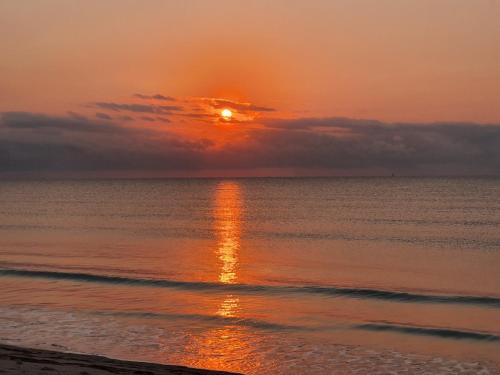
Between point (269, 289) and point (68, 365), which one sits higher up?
point (68, 365)

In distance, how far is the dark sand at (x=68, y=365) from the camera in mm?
13312

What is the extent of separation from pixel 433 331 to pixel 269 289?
9.62m

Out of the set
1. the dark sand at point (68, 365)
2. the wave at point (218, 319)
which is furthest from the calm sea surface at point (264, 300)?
the dark sand at point (68, 365)

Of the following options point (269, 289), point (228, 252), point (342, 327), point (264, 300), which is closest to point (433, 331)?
point (342, 327)

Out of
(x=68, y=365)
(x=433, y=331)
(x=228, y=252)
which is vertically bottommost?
(x=433, y=331)

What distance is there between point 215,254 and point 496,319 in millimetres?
23538

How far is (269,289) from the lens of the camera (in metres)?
28.9

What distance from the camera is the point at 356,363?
16781 mm

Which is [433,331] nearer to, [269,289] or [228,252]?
[269,289]

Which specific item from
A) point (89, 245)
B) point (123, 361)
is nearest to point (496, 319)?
point (123, 361)

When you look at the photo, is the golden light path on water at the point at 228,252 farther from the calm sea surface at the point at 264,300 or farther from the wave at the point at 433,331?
the wave at the point at 433,331

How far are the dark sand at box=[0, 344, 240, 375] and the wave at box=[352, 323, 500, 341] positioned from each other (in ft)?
27.8

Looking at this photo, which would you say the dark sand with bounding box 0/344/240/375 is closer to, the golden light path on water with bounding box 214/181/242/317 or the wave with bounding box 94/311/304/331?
the wave with bounding box 94/311/304/331

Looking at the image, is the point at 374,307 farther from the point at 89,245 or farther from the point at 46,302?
the point at 89,245
